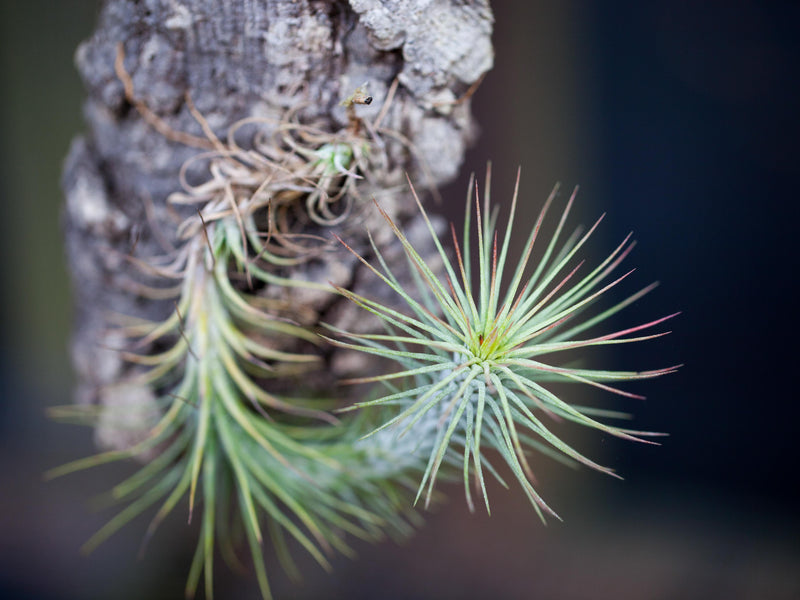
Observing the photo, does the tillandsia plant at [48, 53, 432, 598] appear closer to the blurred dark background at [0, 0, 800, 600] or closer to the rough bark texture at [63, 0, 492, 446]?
the rough bark texture at [63, 0, 492, 446]

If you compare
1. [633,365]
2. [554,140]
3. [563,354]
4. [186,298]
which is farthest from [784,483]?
[186,298]

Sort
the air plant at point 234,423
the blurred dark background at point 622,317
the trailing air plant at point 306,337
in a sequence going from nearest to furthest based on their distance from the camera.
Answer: the trailing air plant at point 306,337, the air plant at point 234,423, the blurred dark background at point 622,317

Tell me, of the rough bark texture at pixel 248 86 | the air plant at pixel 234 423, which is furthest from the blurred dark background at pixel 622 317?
the air plant at pixel 234 423

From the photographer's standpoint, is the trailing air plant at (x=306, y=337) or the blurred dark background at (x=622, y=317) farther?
the blurred dark background at (x=622, y=317)

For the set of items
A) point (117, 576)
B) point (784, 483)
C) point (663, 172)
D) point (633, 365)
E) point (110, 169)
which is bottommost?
point (117, 576)

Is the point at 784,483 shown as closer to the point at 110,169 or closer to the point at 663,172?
the point at 663,172

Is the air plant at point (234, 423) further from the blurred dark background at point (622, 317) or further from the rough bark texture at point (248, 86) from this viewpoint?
the blurred dark background at point (622, 317)

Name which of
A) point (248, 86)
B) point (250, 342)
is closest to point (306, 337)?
point (250, 342)
